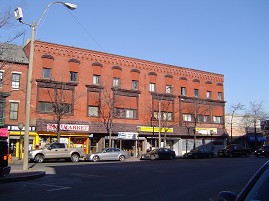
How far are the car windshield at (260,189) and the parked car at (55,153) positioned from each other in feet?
103

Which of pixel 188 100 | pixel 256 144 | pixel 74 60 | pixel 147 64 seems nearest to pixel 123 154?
pixel 74 60

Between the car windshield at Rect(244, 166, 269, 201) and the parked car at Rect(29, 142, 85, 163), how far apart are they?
31533 mm

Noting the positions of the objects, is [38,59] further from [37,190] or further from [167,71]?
[37,190]

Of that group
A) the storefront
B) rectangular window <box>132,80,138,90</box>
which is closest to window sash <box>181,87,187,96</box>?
rectangular window <box>132,80,138,90</box>

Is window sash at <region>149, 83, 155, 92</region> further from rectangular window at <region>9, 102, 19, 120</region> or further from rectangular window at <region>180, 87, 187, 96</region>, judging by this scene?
rectangular window at <region>9, 102, 19, 120</region>

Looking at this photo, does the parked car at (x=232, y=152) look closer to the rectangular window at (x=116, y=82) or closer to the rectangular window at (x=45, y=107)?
the rectangular window at (x=116, y=82)

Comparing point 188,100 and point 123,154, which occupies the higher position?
point 188,100

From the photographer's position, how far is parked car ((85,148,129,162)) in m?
37.4

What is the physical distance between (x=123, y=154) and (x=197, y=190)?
26.3 m

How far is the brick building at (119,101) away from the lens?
41562mm

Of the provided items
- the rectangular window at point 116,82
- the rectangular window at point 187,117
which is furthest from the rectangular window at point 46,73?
the rectangular window at point 187,117

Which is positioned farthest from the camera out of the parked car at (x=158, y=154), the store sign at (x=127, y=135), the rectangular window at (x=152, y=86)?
the rectangular window at (x=152, y=86)

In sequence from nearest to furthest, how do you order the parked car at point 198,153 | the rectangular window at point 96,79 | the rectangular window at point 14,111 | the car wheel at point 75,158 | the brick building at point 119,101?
the car wheel at point 75,158 → the rectangular window at point 14,111 → the brick building at point 119,101 → the rectangular window at point 96,79 → the parked car at point 198,153

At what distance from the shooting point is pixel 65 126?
42031mm
